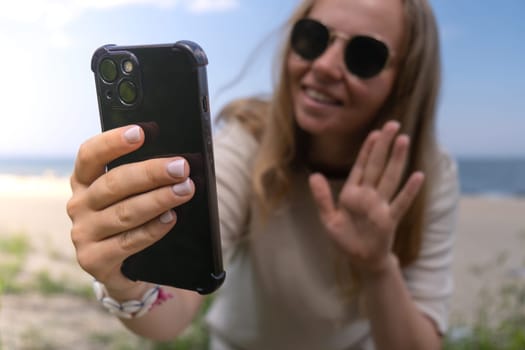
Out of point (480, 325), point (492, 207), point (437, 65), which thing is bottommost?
point (480, 325)

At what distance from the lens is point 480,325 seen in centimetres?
127

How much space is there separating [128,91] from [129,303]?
8.6 inches

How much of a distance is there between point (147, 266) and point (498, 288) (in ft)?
3.92

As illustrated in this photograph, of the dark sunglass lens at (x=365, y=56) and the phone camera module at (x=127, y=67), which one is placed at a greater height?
the phone camera module at (x=127, y=67)

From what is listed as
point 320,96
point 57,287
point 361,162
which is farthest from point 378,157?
point 57,287

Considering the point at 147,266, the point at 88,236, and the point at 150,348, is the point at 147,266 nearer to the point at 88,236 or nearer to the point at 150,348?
the point at 88,236

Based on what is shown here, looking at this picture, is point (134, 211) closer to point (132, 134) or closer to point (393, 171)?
point (132, 134)

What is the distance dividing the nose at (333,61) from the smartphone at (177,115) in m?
0.40

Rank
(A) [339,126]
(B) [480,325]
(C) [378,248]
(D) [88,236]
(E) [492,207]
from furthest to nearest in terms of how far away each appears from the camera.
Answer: (E) [492,207] → (B) [480,325] → (A) [339,126] → (C) [378,248] → (D) [88,236]

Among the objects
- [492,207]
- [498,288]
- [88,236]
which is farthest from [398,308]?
[492,207]

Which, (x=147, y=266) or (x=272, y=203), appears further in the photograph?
(x=272, y=203)

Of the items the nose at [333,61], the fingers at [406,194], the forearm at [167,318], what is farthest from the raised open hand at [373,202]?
the forearm at [167,318]

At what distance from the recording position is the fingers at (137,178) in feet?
1.14

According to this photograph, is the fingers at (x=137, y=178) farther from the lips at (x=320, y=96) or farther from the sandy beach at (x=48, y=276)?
the lips at (x=320, y=96)
